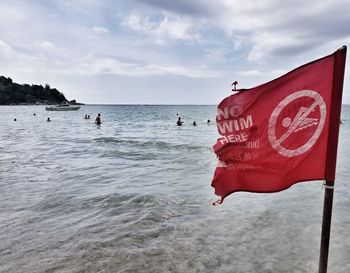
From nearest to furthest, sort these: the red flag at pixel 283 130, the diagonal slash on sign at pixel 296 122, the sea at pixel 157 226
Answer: the red flag at pixel 283 130
the diagonal slash on sign at pixel 296 122
the sea at pixel 157 226

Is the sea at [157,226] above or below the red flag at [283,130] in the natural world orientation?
below

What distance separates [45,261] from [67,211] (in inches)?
129

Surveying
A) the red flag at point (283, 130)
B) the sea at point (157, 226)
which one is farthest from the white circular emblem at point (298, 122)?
the sea at point (157, 226)

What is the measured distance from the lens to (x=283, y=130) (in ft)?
13.8

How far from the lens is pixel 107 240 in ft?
24.1

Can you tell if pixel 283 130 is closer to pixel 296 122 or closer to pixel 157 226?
pixel 296 122

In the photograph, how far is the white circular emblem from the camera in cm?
397

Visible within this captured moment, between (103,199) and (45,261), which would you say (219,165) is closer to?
(45,261)

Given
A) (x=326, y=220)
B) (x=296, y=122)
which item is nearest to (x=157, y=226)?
(x=326, y=220)

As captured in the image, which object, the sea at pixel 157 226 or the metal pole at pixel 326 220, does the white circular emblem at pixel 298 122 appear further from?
the sea at pixel 157 226

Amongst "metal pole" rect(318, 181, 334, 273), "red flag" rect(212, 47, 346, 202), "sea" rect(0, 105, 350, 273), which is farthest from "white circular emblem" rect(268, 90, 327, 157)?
"sea" rect(0, 105, 350, 273)

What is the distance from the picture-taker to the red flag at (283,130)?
12.7ft

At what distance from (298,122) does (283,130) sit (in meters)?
0.20

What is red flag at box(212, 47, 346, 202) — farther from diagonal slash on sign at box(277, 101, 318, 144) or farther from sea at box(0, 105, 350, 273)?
sea at box(0, 105, 350, 273)
